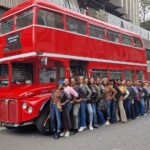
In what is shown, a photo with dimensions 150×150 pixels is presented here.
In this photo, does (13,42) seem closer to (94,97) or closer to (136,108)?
(94,97)

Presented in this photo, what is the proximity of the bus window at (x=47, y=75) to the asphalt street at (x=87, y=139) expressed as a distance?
62.3 inches

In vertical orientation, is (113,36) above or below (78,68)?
above

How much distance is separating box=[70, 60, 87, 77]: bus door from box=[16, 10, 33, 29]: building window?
6.19ft

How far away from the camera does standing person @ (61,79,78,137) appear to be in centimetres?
905

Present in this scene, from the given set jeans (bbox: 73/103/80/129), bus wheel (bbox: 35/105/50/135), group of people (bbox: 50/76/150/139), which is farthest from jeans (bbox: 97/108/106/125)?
bus wheel (bbox: 35/105/50/135)

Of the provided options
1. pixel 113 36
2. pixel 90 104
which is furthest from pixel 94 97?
pixel 113 36

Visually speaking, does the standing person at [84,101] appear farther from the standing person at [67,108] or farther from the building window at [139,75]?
the building window at [139,75]

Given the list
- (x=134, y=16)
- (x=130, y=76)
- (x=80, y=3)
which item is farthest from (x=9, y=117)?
(x=134, y=16)

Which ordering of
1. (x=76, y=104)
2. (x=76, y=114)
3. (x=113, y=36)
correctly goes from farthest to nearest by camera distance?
(x=113, y=36), (x=76, y=104), (x=76, y=114)

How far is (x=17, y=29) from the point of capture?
10.1 m

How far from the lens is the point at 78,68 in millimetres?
11031

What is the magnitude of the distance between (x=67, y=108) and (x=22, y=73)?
1910 millimetres

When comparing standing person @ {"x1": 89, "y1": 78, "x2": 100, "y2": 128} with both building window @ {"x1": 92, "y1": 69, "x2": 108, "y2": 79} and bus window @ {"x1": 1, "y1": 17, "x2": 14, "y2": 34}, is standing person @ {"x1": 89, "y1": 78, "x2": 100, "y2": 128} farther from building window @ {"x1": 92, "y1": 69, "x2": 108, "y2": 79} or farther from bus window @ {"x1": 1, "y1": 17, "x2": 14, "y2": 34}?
bus window @ {"x1": 1, "y1": 17, "x2": 14, "y2": 34}

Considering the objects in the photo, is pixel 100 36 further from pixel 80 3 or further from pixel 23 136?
pixel 80 3
